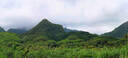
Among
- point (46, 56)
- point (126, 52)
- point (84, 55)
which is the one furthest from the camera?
point (46, 56)

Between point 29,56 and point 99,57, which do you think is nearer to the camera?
point 99,57

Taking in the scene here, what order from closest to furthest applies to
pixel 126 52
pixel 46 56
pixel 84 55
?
pixel 126 52 < pixel 84 55 < pixel 46 56

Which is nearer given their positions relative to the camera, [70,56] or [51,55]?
[70,56]

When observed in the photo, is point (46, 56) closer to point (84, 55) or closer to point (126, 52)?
point (84, 55)

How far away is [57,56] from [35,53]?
1535 mm

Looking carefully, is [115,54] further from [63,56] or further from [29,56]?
[29,56]

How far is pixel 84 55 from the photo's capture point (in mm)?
9039

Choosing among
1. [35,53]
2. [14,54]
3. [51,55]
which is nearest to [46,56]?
[51,55]

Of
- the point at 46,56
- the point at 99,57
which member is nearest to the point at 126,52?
the point at 99,57

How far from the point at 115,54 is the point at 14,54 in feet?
18.3

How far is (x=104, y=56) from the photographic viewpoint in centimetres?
798

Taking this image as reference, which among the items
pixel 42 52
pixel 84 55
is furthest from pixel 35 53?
pixel 84 55

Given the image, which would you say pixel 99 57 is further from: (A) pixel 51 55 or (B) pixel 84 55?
(A) pixel 51 55

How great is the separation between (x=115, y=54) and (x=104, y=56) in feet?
1.78
